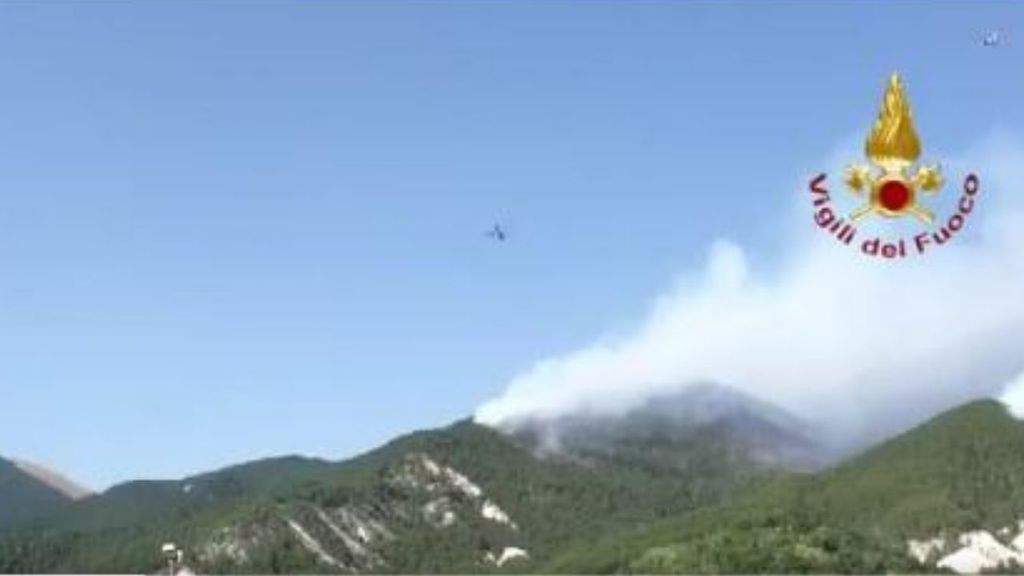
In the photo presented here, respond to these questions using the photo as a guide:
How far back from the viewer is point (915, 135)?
156 feet

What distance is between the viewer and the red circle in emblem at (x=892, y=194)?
158 feet

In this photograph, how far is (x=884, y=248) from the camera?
4850 centimetres

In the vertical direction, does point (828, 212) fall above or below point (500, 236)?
below

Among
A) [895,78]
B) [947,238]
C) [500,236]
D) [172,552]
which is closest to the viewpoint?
[895,78]

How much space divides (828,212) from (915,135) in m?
3.33

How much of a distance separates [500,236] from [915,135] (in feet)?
64.1

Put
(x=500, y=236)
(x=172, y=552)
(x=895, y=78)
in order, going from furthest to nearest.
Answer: (x=172, y=552), (x=500, y=236), (x=895, y=78)

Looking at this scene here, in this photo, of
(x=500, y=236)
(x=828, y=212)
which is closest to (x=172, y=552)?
(x=500, y=236)

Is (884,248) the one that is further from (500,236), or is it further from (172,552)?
(172,552)

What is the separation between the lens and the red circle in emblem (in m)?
48.3

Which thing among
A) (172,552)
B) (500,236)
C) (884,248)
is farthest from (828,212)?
(172,552)

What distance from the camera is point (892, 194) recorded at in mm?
48375

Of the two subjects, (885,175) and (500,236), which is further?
(500,236)

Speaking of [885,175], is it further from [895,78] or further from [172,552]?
[172,552]
